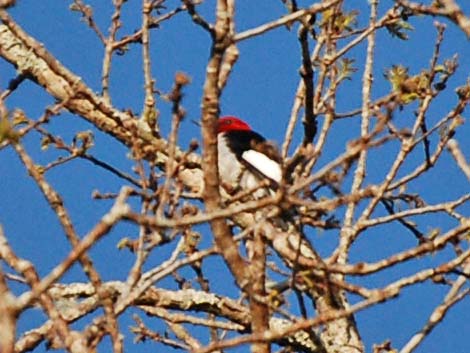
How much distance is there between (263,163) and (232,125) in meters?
1.90

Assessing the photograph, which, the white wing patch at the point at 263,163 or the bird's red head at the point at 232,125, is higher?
the bird's red head at the point at 232,125

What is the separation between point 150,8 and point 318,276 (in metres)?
1.96

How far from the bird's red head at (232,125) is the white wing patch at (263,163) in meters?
0.87

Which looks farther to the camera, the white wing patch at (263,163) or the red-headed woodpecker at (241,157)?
the red-headed woodpecker at (241,157)

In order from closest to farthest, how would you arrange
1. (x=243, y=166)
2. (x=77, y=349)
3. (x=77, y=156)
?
(x=77, y=349), (x=77, y=156), (x=243, y=166)

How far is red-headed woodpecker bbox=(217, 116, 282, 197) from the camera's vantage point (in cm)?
725

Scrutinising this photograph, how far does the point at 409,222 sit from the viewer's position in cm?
595

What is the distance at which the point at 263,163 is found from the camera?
7395mm

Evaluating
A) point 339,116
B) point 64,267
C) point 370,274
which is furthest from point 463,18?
point 339,116

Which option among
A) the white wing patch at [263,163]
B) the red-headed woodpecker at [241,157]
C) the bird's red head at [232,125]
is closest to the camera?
the white wing patch at [263,163]

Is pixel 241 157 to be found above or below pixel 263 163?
above

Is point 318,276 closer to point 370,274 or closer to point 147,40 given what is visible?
point 370,274

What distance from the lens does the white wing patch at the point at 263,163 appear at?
22.4ft

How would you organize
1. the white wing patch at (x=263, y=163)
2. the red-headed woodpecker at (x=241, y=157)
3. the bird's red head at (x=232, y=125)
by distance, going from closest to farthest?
the white wing patch at (x=263, y=163) < the red-headed woodpecker at (x=241, y=157) < the bird's red head at (x=232, y=125)
